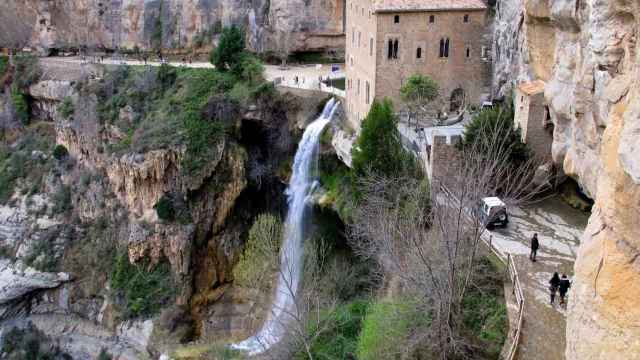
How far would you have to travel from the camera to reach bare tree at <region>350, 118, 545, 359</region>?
17.0 meters

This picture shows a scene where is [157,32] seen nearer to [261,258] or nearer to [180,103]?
[180,103]

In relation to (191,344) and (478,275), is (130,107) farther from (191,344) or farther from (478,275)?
(478,275)

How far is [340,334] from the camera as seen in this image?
22844 millimetres

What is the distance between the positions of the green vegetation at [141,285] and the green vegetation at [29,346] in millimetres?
4864

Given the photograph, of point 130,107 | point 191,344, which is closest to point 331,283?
point 191,344

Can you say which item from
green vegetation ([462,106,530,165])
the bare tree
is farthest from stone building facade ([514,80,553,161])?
the bare tree

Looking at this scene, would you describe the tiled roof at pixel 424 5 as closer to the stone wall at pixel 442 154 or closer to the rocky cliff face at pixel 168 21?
the stone wall at pixel 442 154

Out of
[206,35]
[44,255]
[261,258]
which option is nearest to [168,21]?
[206,35]

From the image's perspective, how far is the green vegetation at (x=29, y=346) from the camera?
119 ft

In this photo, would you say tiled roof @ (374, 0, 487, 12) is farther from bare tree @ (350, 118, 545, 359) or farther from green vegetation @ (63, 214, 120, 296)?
green vegetation @ (63, 214, 120, 296)

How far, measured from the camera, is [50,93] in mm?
46312

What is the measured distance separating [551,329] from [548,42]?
1101cm

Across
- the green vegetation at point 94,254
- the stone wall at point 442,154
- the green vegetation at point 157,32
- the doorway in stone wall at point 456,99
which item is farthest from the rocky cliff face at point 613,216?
the green vegetation at point 157,32

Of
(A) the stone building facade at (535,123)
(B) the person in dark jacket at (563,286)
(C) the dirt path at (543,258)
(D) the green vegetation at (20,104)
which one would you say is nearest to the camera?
(C) the dirt path at (543,258)
